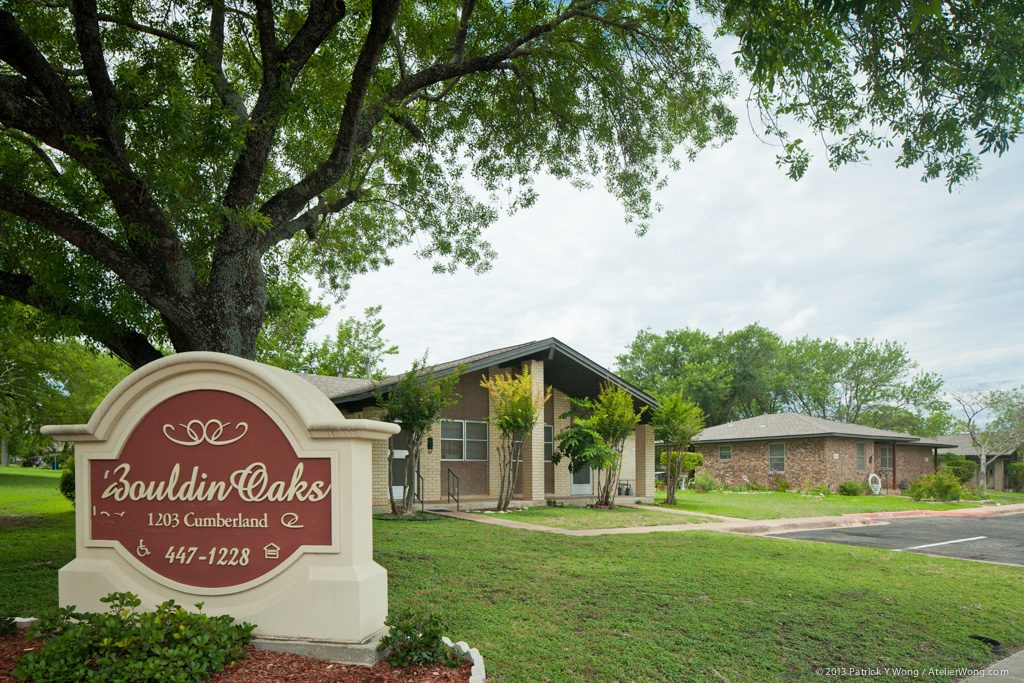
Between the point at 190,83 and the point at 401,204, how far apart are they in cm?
566

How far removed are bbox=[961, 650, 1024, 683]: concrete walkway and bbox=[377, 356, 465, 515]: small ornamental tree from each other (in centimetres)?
1160

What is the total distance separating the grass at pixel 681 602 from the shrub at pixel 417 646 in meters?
0.72

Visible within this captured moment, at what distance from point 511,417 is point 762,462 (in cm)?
2401

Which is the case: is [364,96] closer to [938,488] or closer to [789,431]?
[938,488]

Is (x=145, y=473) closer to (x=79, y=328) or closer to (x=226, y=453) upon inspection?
(x=226, y=453)

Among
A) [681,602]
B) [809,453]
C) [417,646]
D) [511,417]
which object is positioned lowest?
[809,453]

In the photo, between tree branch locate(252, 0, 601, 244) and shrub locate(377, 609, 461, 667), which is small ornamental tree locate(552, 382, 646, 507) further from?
shrub locate(377, 609, 461, 667)

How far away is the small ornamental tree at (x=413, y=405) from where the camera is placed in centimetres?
1634

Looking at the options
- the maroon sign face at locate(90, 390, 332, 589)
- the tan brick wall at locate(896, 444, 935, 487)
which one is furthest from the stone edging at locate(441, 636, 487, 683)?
the tan brick wall at locate(896, 444, 935, 487)

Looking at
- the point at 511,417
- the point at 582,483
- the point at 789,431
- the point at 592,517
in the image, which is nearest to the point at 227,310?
the point at 511,417

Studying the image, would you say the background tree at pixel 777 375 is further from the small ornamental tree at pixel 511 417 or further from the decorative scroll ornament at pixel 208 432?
the decorative scroll ornament at pixel 208 432

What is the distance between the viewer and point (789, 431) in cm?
3706

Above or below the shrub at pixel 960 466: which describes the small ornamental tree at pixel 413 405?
above

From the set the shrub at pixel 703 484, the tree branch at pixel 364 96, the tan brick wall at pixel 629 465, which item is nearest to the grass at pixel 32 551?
the tree branch at pixel 364 96
